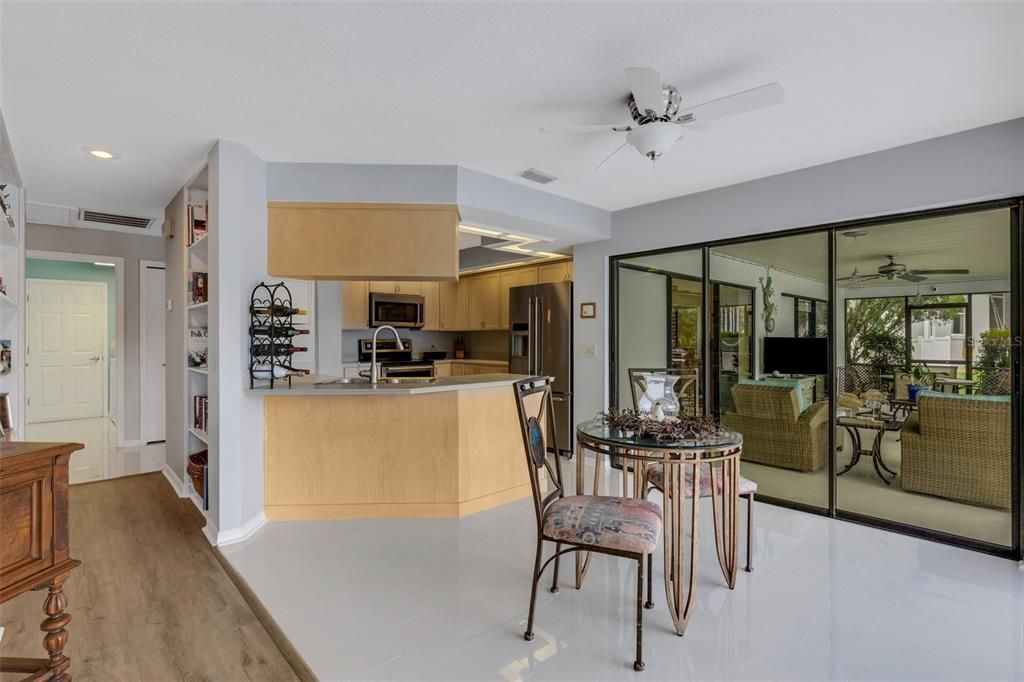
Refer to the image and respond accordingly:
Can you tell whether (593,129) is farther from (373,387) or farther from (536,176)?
(373,387)

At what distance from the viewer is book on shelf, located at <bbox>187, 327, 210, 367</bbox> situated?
11.6 feet

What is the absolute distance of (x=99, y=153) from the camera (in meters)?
3.09

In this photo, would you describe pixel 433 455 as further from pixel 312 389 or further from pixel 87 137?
pixel 87 137

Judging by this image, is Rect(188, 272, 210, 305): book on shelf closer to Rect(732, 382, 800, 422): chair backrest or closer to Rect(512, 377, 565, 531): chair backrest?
Rect(512, 377, 565, 531): chair backrest

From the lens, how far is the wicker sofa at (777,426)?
3.80 metres

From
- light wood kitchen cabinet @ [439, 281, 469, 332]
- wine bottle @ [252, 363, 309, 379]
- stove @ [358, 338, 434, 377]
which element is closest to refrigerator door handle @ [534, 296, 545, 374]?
stove @ [358, 338, 434, 377]

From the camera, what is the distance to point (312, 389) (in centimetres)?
307

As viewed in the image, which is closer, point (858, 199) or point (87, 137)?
point (87, 137)

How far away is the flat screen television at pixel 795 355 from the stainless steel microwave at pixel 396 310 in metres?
4.00

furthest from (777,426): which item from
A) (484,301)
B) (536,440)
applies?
(484,301)

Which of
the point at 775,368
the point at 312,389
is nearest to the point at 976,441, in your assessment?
the point at 775,368

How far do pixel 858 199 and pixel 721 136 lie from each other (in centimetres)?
115

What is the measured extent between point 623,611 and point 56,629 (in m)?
2.13

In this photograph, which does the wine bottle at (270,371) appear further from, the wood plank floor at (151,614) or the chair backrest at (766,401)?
the chair backrest at (766,401)
